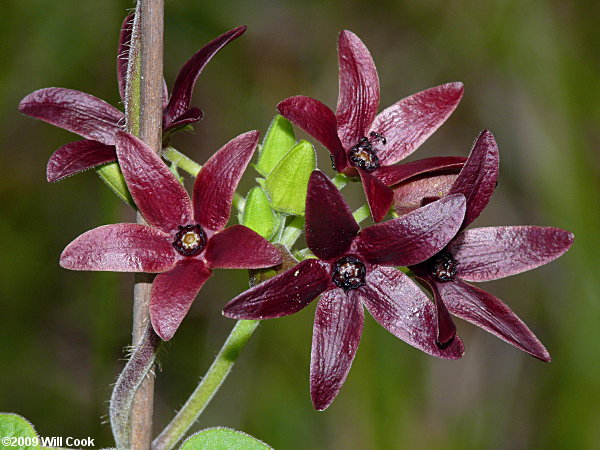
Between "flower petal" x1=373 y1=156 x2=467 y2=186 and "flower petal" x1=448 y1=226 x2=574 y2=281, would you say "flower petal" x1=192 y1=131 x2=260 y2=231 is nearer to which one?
"flower petal" x1=373 y1=156 x2=467 y2=186

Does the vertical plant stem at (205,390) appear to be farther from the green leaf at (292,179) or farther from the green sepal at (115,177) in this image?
the green sepal at (115,177)

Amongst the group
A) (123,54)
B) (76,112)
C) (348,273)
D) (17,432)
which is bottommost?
(17,432)

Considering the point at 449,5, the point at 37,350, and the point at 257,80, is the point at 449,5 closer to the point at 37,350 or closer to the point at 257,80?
the point at 257,80

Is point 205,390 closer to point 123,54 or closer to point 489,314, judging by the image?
point 489,314

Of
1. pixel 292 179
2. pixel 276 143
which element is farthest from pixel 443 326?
pixel 276 143

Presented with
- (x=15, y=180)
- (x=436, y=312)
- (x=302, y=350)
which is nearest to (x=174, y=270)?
(x=436, y=312)

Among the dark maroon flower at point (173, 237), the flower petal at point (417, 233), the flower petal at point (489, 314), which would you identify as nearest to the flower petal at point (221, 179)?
the dark maroon flower at point (173, 237)

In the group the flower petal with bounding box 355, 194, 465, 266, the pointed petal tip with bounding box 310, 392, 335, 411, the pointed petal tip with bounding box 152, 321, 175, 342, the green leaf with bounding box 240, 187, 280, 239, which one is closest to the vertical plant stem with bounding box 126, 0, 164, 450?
the pointed petal tip with bounding box 152, 321, 175, 342
